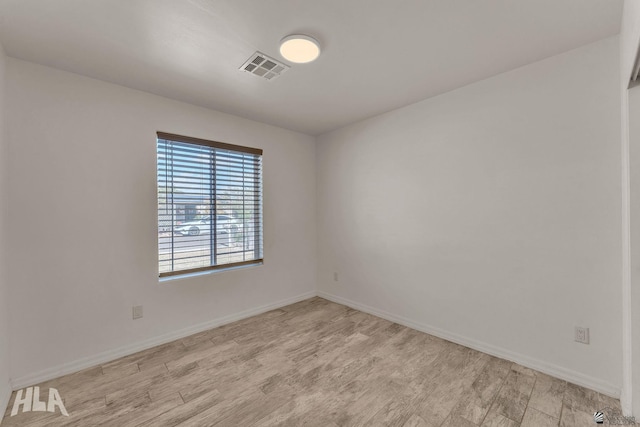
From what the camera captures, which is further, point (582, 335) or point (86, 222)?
point (86, 222)

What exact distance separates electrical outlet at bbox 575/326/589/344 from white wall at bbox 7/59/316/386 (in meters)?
3.35

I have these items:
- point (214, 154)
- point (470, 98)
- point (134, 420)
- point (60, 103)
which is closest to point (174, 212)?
point (214, 154)

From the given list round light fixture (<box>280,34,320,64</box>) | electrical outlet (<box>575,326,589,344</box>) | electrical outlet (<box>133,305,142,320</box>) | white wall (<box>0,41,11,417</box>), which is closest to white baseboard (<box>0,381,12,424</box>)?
white wall (<box>0,41,11,417</box>)

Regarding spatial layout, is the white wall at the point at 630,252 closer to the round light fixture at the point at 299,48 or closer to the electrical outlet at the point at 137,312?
the round light fixture at the point at 299,48

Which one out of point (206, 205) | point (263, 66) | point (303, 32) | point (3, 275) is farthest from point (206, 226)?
point (303, 32)

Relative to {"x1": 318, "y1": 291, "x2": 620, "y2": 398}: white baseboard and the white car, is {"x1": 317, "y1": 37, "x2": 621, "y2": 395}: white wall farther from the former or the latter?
the white car

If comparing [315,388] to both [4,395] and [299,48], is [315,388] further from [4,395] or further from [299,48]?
[299,48]

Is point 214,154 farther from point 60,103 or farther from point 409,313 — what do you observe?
point 409,313

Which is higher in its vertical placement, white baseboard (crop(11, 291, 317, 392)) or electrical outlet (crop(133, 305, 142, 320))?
electrical outlet (crop(133, 305, 142, 320))

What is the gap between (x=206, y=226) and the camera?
3.18 meters

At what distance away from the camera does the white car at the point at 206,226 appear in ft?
9.86

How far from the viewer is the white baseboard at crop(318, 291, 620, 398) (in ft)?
6.48

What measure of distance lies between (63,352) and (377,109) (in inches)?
151

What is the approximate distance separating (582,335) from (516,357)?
52 cm
